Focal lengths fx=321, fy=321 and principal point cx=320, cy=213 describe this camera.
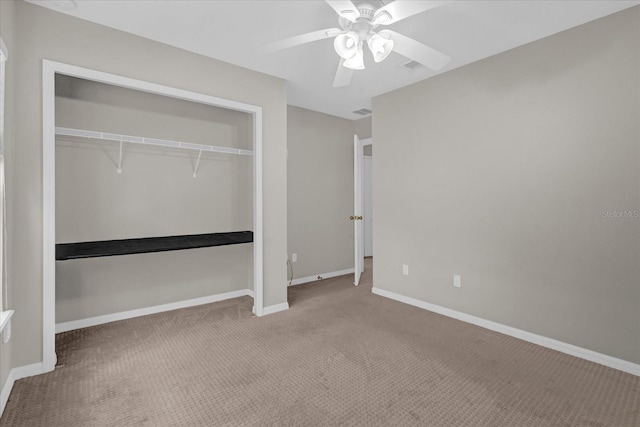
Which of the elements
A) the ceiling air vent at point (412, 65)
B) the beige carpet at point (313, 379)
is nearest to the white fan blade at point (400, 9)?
the ceiling air vent at point (412, 65)

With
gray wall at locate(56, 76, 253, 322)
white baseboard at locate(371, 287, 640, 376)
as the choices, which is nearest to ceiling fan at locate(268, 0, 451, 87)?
gray wall at locate(56, 76, 253, 322)

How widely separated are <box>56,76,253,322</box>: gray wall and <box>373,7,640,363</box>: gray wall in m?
2.12

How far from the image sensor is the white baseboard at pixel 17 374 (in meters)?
1.93

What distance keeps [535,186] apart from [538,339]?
1.30 meters

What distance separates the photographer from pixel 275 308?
350 cm

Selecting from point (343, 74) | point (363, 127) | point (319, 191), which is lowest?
point (319, 191)

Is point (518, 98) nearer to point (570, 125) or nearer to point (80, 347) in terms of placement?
point (570, 125)

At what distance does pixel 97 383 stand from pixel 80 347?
0.69m

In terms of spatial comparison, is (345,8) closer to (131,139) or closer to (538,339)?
(131,139)

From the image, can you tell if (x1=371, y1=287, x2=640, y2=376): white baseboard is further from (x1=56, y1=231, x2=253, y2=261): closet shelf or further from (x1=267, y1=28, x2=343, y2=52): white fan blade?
(x1=267, y1=28, x2=343, y2=52): white fan blade

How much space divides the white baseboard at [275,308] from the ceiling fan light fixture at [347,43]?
8.41ft

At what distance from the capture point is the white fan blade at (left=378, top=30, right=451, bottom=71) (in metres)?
1.99

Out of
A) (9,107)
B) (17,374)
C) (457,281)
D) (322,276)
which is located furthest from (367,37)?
(322,276)

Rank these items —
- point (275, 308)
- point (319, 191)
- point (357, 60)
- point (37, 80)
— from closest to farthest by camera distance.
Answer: point (357, 60)
point (37, 80)
point (275, 308)
point (319, 191)
